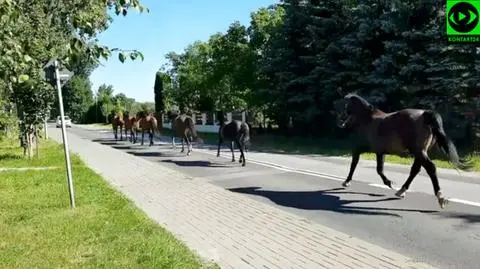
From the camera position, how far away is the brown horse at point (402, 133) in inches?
372

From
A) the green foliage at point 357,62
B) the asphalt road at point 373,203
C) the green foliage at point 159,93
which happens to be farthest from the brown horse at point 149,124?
the green foliage at point 159,93

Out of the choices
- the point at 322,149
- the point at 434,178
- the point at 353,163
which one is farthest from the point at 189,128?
the point at 434,178

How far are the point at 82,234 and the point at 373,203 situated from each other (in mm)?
4983

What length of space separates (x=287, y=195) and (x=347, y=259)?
4970mm

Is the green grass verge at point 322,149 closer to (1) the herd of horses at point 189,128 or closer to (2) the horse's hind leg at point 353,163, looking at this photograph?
(1) the herd of horses at point 189,128

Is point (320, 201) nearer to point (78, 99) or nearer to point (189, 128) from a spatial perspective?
point (189, 128)

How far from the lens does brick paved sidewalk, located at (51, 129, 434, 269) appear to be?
6184 mm

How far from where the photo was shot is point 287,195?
36.6 ft

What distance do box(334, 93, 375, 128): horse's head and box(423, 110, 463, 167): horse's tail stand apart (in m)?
1.42

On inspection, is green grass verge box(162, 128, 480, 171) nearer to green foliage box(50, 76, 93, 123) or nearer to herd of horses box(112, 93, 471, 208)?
herd of horses box(112, 93, 471, 208)

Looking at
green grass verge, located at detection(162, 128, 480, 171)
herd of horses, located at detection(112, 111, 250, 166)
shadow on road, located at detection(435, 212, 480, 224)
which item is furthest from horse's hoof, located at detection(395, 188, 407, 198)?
herd of horses, located at detection(112, 111, 250, 166)

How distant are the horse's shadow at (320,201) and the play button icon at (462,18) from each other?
11.6 meters

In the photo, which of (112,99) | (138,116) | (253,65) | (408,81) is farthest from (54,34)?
(112,99)

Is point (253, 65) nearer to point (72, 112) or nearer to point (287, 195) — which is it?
point (287, 195)
